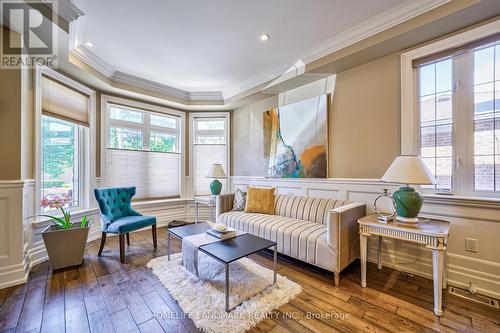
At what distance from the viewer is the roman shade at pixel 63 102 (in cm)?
277

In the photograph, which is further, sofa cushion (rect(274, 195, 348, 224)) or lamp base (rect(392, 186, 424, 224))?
sofa cushion (rect(274, 195, 348, 224))

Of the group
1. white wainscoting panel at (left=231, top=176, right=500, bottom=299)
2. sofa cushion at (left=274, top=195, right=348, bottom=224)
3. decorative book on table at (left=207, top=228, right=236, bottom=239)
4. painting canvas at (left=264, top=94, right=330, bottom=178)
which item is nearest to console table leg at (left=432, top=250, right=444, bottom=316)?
white wainscoting panel at (left=231, top=176, right=500, bottom=299)

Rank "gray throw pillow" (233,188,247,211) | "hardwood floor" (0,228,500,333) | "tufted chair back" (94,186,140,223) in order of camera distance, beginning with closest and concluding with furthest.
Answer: "hardwood floor" (0,228,500,333) < "tufted chair back" (94,186,140,223) < "gray throw pillow" (233,188,247,211)

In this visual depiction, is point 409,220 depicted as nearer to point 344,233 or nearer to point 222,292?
point 344,233

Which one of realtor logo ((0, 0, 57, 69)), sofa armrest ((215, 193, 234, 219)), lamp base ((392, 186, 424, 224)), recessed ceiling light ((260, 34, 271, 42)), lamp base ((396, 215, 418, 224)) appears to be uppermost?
recessed ceiling light ((260, 34, 271, 42))

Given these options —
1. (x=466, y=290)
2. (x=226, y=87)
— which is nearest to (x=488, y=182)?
(x=466, y=290)

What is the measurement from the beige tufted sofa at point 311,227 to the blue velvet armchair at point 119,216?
1166mm

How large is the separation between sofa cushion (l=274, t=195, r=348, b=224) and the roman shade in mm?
3305

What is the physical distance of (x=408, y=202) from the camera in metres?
1.96

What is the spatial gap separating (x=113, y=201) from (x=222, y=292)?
2.17 metres

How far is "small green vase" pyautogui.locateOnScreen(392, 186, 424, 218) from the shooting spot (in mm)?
1947

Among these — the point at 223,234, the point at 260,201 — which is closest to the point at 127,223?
the point at 223,234

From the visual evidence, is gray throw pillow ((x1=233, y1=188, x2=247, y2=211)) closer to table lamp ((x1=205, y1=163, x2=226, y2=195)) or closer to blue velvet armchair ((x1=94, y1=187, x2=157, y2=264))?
table lamp ((x1=205, y1=163, x2=226, y2=195))

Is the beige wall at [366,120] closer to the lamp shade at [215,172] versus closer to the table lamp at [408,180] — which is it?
the table lamp at [408,180]
